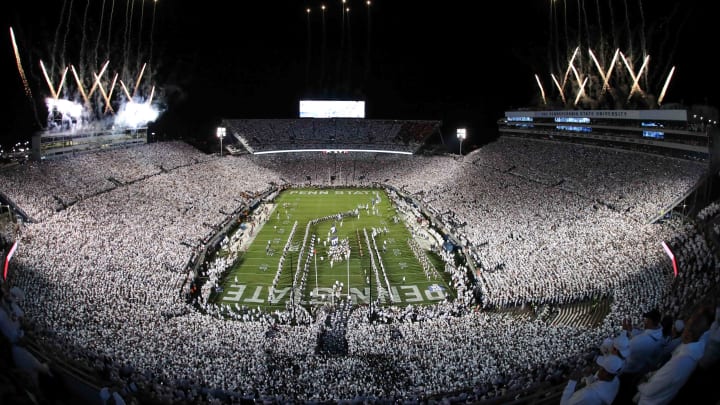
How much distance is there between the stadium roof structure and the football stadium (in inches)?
402

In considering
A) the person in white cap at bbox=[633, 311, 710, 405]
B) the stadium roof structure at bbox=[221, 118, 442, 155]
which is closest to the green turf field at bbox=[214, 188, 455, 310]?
the person in white cap at bbox=[633, 311, 710, 405]

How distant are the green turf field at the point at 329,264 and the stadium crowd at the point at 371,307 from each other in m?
2.27

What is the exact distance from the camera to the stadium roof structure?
64.8 metres

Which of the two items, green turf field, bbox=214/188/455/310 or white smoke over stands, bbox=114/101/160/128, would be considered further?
white smoke over stands, bbox=114/101/160/128

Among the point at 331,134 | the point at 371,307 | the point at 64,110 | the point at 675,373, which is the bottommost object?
the point at 371,307

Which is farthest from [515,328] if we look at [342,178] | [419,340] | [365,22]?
[365,22]

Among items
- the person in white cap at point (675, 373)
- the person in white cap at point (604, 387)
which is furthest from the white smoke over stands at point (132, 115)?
the person in white cap at point (675, 373)

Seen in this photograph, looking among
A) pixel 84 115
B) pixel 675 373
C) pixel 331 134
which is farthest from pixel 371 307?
pixel 331 134

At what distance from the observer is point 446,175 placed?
1969 inches

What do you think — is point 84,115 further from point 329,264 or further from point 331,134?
point 329,264

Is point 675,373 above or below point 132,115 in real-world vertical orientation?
below

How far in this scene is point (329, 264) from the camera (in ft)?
92.6

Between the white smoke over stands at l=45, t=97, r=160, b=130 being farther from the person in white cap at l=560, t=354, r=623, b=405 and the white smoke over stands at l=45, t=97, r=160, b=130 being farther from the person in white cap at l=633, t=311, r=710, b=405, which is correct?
the person in white cap at l=633, t=311, r=710, b=405

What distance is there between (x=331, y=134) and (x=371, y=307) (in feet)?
160
